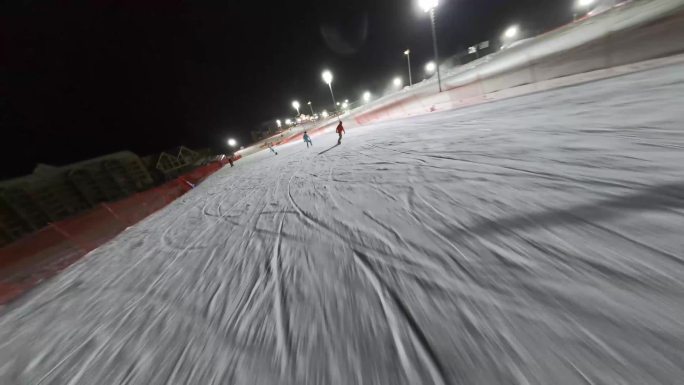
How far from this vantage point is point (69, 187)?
23.6 m

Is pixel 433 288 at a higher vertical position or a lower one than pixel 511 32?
lower

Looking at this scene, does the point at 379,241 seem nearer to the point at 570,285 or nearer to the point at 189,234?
the point at 570,285

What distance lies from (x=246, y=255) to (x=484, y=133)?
6426 millimetres

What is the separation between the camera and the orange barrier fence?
622 centimetres

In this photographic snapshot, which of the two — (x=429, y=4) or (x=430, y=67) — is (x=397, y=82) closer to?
(x=430, y=67)

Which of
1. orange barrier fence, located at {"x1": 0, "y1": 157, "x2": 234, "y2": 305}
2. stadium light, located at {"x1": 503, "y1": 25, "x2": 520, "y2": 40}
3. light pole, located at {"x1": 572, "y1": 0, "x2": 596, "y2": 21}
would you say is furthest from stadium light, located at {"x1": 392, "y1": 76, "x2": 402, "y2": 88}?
orange barrier fence, located at {"x1": 0, "y1": 157, "x2": 234, "y2": 305}

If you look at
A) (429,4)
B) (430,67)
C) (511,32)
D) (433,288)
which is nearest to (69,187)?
(433,288)

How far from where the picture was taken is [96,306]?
3.42m

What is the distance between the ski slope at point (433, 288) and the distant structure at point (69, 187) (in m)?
26.2

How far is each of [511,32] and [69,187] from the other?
70.7 meters

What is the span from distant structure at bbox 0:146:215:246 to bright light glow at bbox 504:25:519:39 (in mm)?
65126

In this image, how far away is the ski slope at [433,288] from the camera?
1.41 m

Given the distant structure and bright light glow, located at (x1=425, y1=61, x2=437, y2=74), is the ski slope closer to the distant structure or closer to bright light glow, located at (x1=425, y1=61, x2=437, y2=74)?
the distant structure

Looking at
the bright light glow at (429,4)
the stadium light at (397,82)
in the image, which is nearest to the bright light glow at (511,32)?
the stadium light at (397,82)
